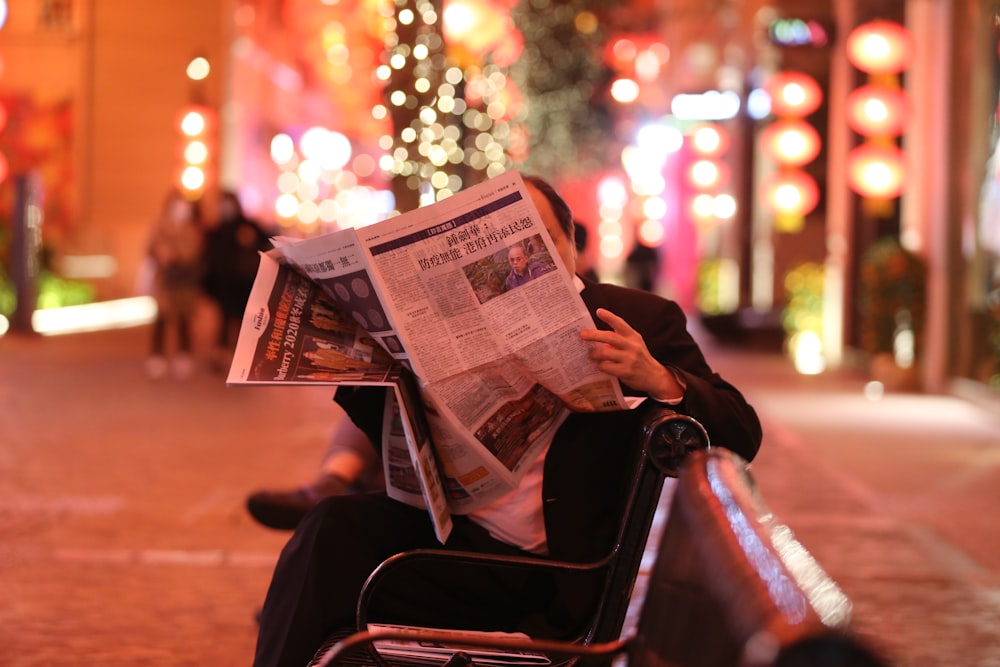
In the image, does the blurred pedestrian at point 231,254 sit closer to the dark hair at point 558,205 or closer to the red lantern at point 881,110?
the red lantern at point 881,110

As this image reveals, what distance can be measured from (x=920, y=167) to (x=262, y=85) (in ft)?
84.6

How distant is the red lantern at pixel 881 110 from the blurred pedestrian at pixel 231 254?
6.34 m

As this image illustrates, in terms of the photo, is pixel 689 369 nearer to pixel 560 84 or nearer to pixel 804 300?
pixel 804 300

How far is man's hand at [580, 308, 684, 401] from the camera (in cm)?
316

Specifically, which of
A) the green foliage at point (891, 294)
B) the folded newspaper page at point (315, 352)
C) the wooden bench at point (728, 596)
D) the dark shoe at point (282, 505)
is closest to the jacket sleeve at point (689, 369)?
the folded newspaper page at point (315, 352)

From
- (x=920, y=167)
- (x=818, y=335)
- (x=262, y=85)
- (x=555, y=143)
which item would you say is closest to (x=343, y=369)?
(x=920, y=167)

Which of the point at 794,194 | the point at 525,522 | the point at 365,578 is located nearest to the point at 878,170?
the point at 794,194

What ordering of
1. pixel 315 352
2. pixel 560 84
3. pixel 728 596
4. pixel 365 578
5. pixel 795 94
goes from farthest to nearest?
pixel 560 84, pixel 795 94, pixel 365 578, pixel 315 352, pixel 728 596

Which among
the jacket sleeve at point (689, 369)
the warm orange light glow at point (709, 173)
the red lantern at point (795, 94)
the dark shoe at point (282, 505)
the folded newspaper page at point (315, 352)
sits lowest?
the warm orange light glow at point (709, 173)

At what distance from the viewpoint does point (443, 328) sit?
3.18 meters

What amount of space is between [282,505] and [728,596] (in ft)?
10.4

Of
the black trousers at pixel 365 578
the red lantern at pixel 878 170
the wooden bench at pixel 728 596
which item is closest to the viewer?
the wooden bench at pixel 728 596

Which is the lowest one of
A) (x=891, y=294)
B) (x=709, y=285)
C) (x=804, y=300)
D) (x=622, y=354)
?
(x=709, y=285)

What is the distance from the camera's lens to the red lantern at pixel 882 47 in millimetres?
14633
